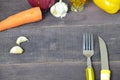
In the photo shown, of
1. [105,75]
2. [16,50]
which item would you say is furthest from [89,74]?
[16,50]

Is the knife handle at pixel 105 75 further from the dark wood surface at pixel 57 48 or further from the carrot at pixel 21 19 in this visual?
the carrot at pixel 21 19

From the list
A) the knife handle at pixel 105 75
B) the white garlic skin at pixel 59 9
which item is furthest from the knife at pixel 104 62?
the white garlic skin at pixel 59 9

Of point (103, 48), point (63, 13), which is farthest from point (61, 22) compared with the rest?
point (103, 48)

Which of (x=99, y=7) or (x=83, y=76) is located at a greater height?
(x=99, y=7)

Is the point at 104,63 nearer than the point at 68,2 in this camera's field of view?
Yes

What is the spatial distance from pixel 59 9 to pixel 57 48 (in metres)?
0.11

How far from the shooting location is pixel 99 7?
839 millimetres

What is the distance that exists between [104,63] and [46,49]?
15 cm

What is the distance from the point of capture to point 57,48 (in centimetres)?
77

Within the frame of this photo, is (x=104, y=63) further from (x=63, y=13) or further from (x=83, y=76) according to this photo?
(x=63, y=13)

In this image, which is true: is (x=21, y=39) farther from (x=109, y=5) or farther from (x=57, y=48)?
(x=109, y=5)

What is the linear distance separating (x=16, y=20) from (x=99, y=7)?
0.24 metres

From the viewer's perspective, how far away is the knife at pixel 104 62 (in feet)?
2.30

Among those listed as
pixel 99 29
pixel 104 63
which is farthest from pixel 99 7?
pixel 104 63
